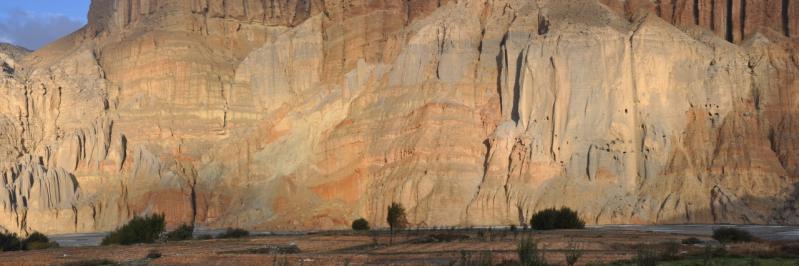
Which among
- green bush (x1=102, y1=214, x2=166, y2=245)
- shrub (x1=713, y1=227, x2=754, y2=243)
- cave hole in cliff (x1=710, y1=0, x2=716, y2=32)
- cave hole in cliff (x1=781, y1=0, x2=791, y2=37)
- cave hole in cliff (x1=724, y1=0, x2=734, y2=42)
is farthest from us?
cave hole in cliff (x1=710, y1=0, x2=716, y2=32)

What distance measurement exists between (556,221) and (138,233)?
21067mm

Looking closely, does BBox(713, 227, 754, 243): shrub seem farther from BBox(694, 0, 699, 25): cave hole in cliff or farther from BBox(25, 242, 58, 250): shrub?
BBox(694, 0, 699, 25): cave hole in cliff

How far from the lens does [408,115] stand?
273ft

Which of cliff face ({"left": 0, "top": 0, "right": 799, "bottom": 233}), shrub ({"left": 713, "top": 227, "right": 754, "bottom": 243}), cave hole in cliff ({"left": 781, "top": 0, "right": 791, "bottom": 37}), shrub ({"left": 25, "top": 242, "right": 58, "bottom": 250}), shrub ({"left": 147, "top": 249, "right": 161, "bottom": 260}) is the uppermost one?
cave hole in cliff ({"left": 781, "top": 0, "right": 791, "bottom": 37})

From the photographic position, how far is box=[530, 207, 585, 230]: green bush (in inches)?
2340

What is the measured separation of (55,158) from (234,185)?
1590 cm

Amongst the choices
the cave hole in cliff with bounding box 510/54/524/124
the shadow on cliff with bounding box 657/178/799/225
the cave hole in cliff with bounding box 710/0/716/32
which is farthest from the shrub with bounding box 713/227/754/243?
the cave hole in cliff with bounding box 710/0/716/32

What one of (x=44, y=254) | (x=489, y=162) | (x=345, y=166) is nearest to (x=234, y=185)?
(x=345, y=166)

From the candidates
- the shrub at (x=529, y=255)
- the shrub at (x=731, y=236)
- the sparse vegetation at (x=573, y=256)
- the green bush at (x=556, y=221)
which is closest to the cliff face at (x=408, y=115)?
the green bush at (x=556, y=221)

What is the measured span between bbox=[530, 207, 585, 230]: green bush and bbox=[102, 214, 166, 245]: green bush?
63.6 ft

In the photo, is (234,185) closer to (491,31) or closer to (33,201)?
(33,201)

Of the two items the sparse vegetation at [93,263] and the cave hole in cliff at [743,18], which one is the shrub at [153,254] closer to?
the sparse vegetation at [93,263]

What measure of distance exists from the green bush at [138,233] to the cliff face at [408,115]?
2124 cm

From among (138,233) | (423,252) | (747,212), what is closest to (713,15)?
(747,212)
